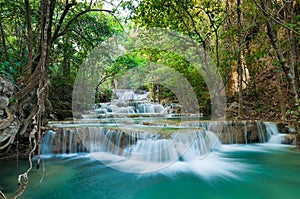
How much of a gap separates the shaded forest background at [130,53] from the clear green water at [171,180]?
85 cm

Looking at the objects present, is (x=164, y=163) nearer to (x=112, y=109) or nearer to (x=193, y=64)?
(x=193, y=64)

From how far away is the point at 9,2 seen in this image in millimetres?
4090

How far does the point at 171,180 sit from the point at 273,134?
443 cm

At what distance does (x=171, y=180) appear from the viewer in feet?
10.8

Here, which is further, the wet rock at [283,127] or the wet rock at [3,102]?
the wet rock at [283,127]

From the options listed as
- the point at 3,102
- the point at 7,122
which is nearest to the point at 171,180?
the point at 7,122

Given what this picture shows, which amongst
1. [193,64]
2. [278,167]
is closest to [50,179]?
[278,167]

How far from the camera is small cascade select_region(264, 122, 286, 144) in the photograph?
5684 mm

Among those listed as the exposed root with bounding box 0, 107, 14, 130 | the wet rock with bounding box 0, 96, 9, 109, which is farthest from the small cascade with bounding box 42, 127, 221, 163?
the wet rock with bounding box 0, 96, 9, 109

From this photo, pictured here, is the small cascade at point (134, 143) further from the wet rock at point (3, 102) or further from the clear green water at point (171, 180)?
the wet rock at point (3, 102)

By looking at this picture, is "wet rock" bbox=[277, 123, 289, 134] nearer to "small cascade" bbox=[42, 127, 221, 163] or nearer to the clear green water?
the clear green water

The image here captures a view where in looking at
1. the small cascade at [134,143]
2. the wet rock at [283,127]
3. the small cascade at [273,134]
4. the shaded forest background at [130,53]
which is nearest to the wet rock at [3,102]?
the shaded forest background at [130,53]

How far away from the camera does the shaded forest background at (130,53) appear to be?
10.4 ft

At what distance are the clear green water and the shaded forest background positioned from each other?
0.85 meters
